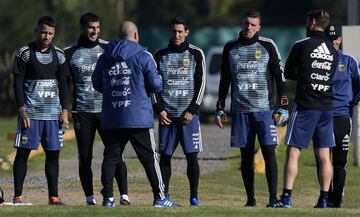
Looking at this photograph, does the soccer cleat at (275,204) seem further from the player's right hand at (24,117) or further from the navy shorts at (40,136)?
the player's right hand at (24,117)

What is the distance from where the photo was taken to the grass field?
44.0 feet

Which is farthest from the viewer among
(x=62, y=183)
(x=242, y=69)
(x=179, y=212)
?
(x=62, y=183)

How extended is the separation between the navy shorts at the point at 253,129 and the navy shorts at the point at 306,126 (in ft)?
1.82

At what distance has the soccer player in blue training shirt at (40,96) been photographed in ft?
48.1

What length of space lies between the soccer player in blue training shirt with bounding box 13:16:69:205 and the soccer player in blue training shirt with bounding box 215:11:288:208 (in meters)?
2.00

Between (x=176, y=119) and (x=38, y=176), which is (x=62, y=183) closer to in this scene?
(x=38, y=176)

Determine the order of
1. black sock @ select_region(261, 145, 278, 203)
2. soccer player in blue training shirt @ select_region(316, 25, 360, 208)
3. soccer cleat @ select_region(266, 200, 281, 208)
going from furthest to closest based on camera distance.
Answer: soccer player in blue training shirt @ select_region(316, 25, 360, 208) → black sock @ select_region(261, 145, 278, 203) → soccer cleat @ select_region(266, 200, 281, 208)

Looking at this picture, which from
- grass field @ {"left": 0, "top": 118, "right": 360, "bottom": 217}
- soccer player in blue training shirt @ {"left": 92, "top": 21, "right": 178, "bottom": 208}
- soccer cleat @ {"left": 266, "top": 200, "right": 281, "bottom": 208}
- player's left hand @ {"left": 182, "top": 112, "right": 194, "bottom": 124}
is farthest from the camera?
player's left hand @ {"left": 182, "top": 112, "right": 194, "bottom": 124}

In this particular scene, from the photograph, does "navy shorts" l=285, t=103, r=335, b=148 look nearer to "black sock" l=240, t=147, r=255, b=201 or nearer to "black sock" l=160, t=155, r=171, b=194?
"black sock" l=240, t=147, r=255, b=201

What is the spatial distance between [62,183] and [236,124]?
5230 millimetres

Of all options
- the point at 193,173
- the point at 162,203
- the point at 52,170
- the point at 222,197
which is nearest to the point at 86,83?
the point at 52,170

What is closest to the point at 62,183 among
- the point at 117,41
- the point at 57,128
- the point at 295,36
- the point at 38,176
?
the point at 38,176

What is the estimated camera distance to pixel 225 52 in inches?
590

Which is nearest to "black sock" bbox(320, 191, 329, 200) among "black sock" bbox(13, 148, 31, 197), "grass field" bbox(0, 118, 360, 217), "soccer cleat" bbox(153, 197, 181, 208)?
"grass field" bbox(0, 118, 360, 217)
